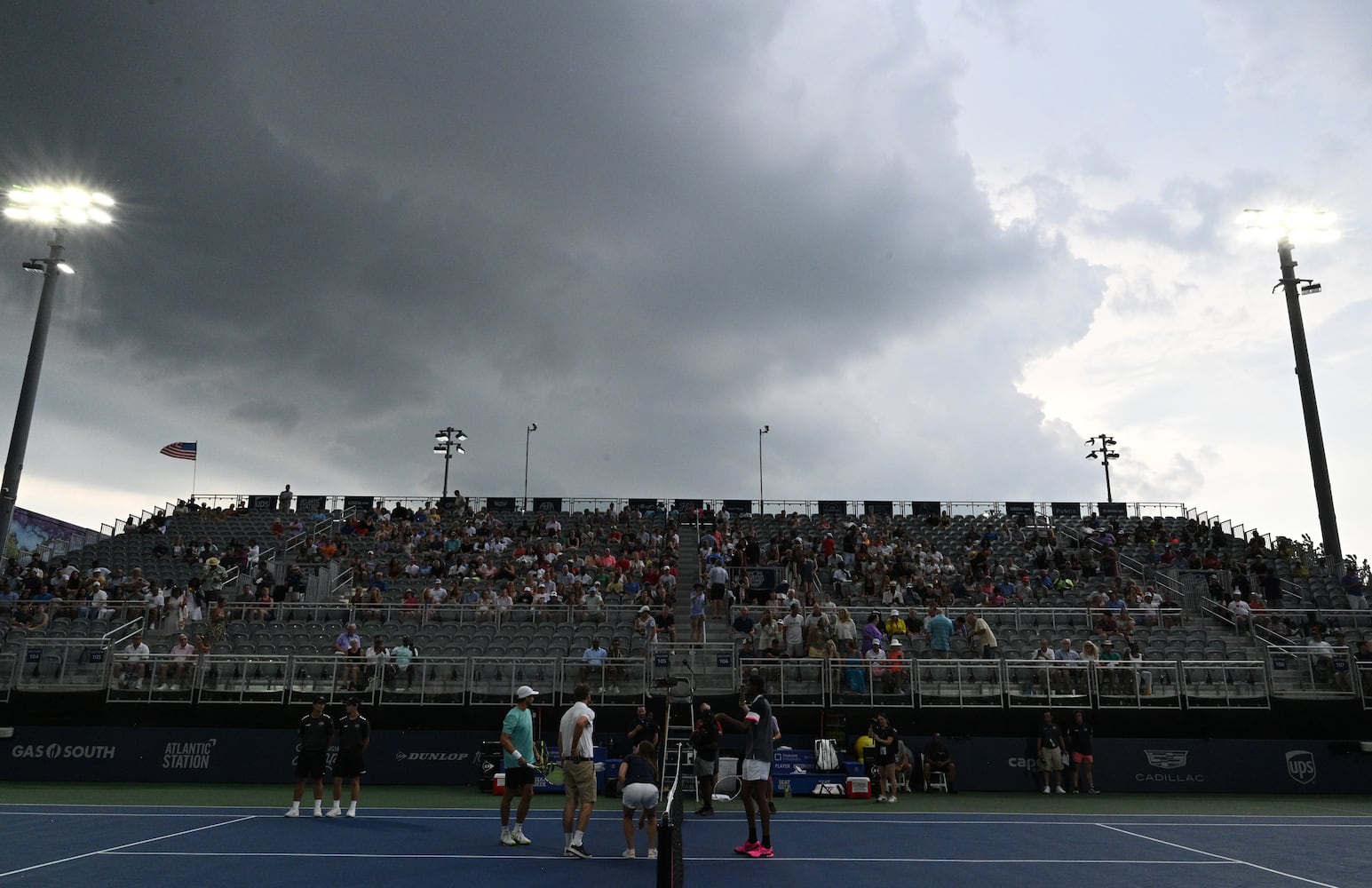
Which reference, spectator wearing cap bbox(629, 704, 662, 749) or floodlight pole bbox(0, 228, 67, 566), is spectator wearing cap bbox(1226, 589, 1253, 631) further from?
floodlight pole bbox(0, 228, 67, 566)

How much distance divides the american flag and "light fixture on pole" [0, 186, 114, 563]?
20882 mm

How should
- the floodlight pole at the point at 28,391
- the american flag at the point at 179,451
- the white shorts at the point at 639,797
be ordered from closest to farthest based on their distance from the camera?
the white shorts at the point at 639,797 < the floodlight pole at the point at 28,391 < the american flag at the point at 179,451

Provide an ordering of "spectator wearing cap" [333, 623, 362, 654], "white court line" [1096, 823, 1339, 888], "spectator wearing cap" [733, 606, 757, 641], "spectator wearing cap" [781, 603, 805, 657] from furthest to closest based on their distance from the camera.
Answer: "spectator wearing cap" [733, 606, 757, 641], "spectator wearing cap" [781, 603, 805, 657], "spectator wearing cap" [333, 623, 362, 654], "white court line" [1096, 823, 1339, 888]

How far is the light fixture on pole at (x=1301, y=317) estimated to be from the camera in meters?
27.7

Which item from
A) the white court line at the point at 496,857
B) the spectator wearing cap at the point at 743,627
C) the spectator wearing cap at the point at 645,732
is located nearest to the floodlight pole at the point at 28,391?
the white court line at the point at 496,857

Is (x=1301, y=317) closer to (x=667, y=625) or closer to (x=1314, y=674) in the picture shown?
(x=1314, y=674)

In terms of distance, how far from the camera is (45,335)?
1809 centimetres

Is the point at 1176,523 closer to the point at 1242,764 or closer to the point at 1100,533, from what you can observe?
the point at 1100,533

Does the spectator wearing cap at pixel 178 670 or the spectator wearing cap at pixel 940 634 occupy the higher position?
the spectator wearing cap at pixel 940 634

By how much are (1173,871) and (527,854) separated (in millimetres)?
7174

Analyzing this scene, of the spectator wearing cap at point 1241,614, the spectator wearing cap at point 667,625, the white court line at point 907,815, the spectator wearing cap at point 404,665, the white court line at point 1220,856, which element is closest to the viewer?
the white court line at point 1220,856

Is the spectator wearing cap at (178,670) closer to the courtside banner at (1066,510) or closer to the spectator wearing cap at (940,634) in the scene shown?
the spectator wearing cap at (940,634)

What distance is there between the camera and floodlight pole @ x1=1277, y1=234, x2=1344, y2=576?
27.3m

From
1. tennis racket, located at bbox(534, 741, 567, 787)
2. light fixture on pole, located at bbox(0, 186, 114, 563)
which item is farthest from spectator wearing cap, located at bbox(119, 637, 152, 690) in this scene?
tennis racket, located at bbox(534, 741, 567, 787)
